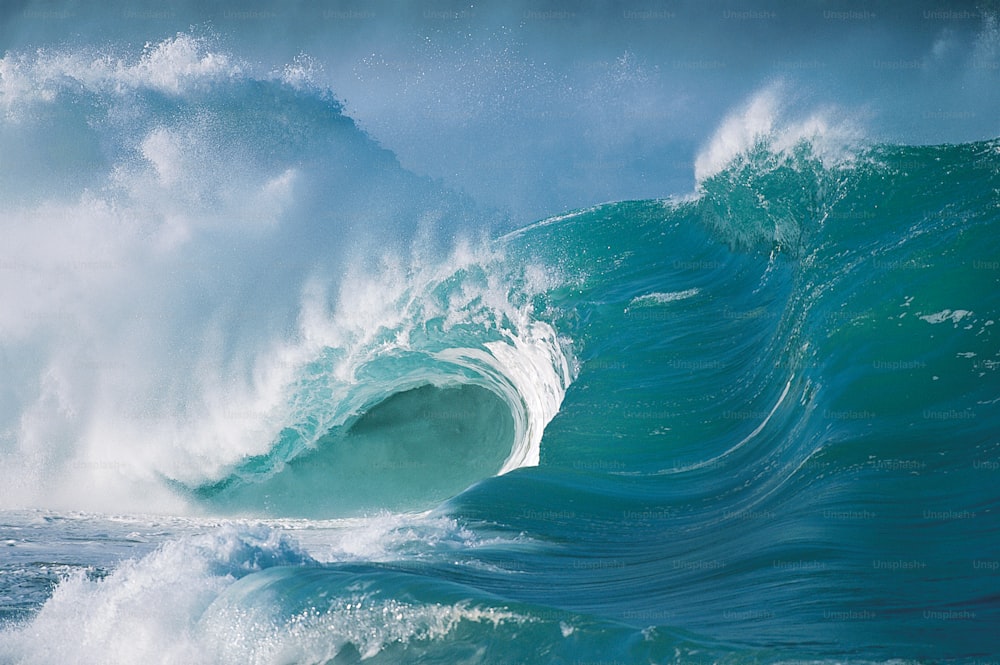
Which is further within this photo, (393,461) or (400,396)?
(400,396)

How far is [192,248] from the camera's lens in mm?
13836

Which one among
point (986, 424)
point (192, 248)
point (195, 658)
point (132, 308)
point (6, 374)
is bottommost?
point (195, 658)

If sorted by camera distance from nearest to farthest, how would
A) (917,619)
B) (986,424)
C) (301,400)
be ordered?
1. (917,619)
2. (986,424)
3. (301,400)

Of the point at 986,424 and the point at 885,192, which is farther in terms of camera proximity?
the point at 885,192

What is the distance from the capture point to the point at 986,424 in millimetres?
5699

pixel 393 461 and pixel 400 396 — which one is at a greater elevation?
pixel 400 396

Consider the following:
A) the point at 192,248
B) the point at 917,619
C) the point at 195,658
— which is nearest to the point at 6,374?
the point at 192,248

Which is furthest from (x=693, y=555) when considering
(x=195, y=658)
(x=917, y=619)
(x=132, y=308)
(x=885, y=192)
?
(x=132, y=308)

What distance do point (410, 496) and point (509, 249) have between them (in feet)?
11.7

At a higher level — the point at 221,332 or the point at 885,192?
the point at 885,192

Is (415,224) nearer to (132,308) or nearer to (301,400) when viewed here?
(301,400)

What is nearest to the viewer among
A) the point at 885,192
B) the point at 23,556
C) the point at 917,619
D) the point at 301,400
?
the point at 917,619

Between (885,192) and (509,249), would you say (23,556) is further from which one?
(885,192)

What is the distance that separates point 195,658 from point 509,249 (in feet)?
29.1
